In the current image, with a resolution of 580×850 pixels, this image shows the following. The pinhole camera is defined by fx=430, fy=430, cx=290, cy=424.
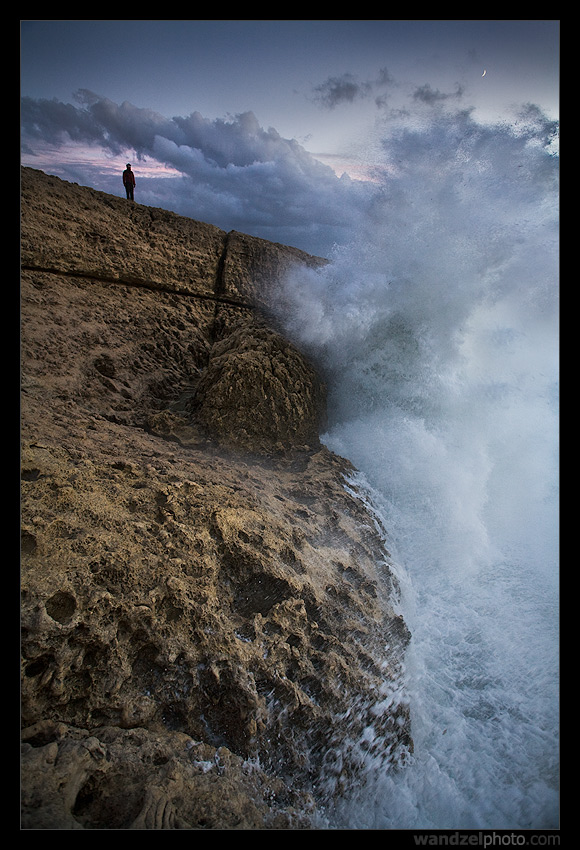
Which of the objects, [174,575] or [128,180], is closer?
[174,575]

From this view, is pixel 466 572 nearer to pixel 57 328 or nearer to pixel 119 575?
pixel 119 575

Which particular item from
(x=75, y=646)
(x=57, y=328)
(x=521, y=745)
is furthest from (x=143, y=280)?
(x=521, y=745)

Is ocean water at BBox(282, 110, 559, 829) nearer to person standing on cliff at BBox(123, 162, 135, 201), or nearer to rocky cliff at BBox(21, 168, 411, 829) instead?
rocky cliff at BBox(21, 168, 411, 829)

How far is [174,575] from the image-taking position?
1.89m

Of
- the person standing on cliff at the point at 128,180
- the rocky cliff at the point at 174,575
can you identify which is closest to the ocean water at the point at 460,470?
the rocky cliff at the point at 174,575

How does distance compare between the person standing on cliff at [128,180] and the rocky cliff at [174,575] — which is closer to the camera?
the rocky cliff at [174,575]

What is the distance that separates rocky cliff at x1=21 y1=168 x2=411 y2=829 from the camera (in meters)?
1.45

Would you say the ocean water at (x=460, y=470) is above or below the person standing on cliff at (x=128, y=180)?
below

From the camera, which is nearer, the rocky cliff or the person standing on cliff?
the rocky cliff

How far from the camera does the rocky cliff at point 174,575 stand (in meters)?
1.45

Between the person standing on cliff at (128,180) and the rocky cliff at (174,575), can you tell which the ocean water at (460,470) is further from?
the person standing on cliff at (128,180)

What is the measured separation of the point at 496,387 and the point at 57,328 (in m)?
3.59

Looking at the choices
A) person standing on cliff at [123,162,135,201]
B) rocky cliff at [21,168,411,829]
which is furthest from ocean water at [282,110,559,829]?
person standing on cliff at [123,162,135,201]

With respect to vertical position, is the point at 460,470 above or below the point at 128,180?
below
